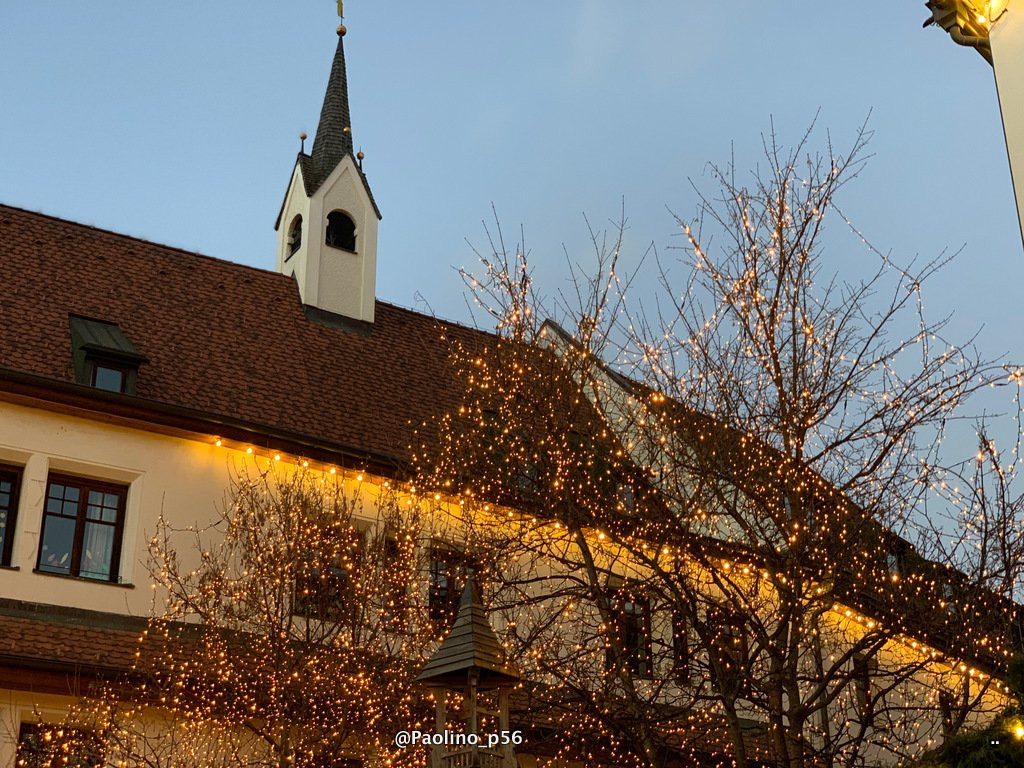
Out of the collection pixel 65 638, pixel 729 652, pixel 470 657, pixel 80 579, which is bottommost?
pixel 470 657

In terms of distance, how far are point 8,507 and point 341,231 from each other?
34.3ft

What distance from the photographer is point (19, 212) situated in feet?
76.9

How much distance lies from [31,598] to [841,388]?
10569 millimetres

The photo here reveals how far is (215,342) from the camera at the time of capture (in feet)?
74.0

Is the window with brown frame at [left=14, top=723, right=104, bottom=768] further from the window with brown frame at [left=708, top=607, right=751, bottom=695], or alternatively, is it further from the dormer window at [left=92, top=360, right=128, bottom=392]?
the window with brown frame at [left=708, top=607, right=751, bottom=695]

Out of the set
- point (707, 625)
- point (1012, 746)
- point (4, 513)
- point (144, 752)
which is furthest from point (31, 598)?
point (1012, 746)

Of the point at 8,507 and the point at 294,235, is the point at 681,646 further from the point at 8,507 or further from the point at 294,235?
the point at 294,235

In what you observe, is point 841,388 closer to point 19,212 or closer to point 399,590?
point 399,590

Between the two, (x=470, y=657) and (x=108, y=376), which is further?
(x=108, y=376)

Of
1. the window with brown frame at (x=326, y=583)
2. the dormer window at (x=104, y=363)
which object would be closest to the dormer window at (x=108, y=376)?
the dormer window at (x=104, y=363)

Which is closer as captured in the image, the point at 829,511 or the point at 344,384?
the point at 829,511

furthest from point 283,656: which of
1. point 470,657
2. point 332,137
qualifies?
point 332,137

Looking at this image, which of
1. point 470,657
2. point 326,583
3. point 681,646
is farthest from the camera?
point 326,583

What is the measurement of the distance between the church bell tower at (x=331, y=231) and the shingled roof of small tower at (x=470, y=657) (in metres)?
14.1
